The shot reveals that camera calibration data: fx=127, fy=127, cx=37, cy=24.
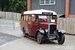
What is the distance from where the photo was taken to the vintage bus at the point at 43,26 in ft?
31.4

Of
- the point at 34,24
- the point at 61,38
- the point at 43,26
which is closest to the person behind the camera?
the point at 61,38

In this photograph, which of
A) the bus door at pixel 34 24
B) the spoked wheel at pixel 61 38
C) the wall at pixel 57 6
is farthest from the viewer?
the wall at pixel 57 6

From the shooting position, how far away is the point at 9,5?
51938mm

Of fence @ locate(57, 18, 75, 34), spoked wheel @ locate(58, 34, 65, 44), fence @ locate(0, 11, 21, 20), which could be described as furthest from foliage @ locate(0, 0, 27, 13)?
spoked wheel @ locate(58, 34, 65, 44)

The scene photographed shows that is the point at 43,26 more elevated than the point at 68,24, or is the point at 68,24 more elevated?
the point at 43,26

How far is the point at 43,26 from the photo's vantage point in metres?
9.96

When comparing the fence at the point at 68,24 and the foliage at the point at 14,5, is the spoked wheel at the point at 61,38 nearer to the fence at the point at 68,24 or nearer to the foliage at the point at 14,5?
the fence at the point at 68,24

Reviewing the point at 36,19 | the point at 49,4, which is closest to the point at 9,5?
the point at 49,4

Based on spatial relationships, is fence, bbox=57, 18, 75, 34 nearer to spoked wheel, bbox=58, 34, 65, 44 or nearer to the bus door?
spoked wheel, bbox=58, 34, 65, 44

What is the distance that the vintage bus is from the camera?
9569 millimetres

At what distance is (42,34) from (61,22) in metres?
6.58

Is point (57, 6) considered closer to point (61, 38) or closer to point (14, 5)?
point (61, 38)

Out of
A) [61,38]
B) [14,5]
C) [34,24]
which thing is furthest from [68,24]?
[14,5]

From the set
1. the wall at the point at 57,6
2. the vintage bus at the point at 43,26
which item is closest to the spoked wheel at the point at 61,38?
the vintage bus at the point at 43,26
